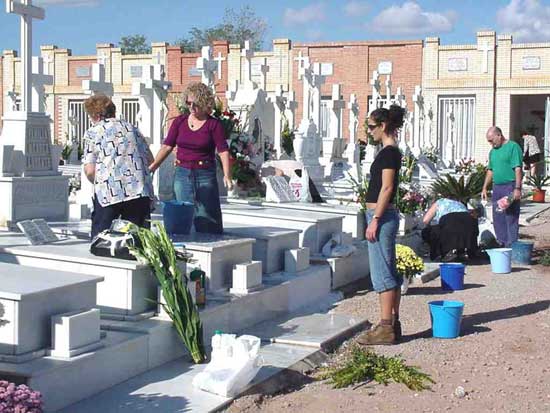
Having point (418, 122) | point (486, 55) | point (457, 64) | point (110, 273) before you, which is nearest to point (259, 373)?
point (110, 273)

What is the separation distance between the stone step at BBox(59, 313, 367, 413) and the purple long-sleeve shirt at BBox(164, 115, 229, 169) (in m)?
1.49

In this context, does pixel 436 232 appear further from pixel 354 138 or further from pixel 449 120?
pixel 449 120

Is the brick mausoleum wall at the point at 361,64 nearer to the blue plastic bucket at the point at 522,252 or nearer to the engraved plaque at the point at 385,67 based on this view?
the engraved plaque at the point at 385,67

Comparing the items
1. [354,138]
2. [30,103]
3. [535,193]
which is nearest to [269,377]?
[30,103]

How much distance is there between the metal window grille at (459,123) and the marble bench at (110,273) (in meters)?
26.8

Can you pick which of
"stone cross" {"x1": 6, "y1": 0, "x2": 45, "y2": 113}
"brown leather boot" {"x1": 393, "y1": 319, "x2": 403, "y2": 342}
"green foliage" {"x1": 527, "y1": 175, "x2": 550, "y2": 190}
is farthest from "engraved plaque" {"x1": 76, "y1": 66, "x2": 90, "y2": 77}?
"brown leather boot" {"x1": 393, "y1": 319, "x2": 403, "y2": 342}

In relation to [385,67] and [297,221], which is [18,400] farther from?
[385,67]

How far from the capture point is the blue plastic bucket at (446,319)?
6.93 meters

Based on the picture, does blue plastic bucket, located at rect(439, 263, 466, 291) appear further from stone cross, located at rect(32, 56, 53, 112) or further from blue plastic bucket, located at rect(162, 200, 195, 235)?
stone cross, located at rect(32, 56, 53, 112)

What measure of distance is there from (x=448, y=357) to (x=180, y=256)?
→ 2.05 meters

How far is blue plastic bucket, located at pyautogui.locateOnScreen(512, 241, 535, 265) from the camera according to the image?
36.2 feet

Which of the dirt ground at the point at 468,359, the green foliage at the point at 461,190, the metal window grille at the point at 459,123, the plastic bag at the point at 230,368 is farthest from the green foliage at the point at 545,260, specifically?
the metal window grille at the point at 459,123

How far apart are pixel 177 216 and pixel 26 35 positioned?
2448 millimetres

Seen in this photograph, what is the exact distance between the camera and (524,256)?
1103 centimetres
